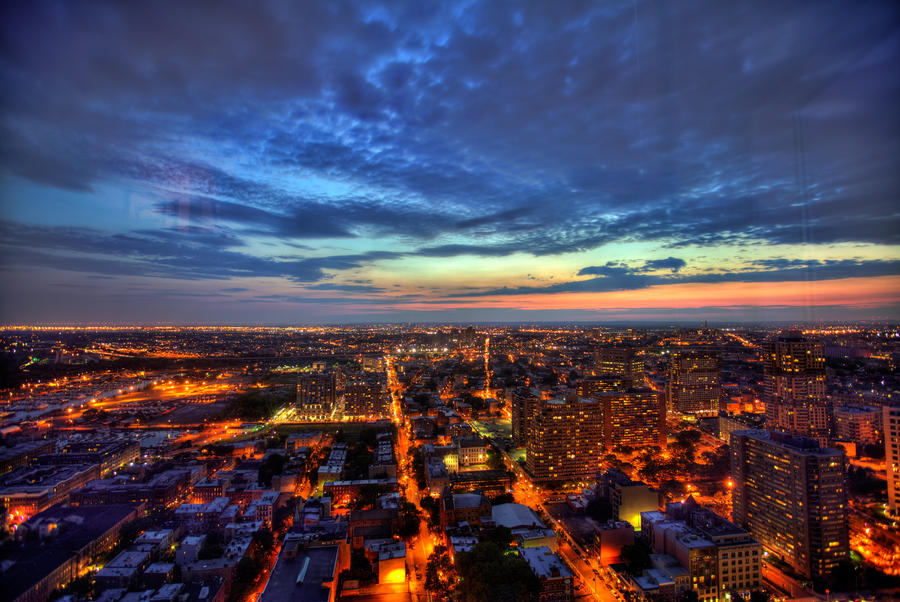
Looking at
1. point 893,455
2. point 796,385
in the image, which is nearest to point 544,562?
point 893,455

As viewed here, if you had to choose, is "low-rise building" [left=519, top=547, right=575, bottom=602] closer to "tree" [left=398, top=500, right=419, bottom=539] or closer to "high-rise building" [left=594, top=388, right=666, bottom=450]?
"tree" [left=398, top=500, right=419, bottom=539]

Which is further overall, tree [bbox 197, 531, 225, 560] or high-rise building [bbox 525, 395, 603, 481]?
high-rise building [bbox 525, 395, 603, 481]

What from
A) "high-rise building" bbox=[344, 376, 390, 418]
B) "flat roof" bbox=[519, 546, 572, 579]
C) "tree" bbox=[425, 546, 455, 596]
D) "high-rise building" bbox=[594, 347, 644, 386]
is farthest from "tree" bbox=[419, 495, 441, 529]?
"high-rise building" bbox=[594, 347, 644, 386]

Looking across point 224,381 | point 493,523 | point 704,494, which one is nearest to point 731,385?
point 704,494

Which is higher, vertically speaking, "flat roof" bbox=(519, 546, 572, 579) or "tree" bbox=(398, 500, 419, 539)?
"flat roof" bbox=(519, 546, 572, 579)

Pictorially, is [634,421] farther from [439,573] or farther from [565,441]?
[439,573]

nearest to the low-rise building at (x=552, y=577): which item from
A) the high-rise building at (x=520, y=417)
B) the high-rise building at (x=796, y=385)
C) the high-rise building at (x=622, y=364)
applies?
the high-rise building at (x=520, y=417)
